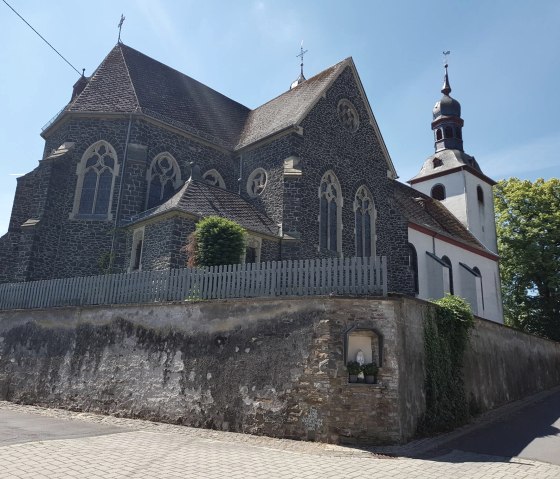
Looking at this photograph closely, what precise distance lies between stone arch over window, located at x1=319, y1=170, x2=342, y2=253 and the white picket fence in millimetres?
9207

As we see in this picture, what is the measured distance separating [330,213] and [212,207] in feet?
19.3

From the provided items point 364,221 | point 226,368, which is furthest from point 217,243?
point 364,221

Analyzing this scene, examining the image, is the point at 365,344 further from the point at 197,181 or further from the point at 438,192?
the point at 438,192

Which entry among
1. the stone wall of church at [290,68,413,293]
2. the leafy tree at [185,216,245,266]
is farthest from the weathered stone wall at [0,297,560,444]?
the stone wall of church at [290,68,413,293]

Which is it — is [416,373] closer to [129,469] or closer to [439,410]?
[439,410]

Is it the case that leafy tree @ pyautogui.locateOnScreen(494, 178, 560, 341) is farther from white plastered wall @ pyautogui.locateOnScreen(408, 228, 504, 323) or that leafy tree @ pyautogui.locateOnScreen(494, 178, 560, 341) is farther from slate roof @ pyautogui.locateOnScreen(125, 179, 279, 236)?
slate roof @ pyautogui.locateOnScreen(125, 179, 279, 236)

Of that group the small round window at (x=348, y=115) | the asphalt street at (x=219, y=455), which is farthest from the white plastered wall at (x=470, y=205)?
the asphalt street at (x=219, y=455)

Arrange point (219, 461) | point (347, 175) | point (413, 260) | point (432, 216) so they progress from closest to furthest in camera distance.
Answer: point (219, 461), point (347, 175), point (413, 260), point (432, 216)

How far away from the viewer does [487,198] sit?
37.0m

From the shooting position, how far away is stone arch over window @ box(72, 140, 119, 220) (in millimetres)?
19125

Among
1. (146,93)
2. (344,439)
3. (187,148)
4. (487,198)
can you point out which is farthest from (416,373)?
(487,198)

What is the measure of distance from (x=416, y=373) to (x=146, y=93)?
56.7ft

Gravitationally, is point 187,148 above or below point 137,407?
above

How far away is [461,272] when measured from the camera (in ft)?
95.5
